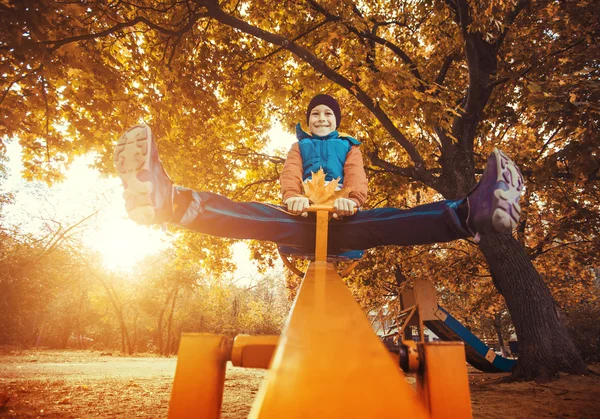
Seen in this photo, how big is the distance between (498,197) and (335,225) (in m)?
0.93

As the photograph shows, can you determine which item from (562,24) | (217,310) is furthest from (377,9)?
(217,310)

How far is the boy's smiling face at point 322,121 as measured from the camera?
9.52 ft

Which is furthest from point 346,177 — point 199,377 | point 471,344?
point 471,344

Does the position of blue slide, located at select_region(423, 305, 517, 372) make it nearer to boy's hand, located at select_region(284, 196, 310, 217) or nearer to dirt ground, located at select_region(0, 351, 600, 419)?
dirt ground, located at select_region(0, 351, 600, 419)

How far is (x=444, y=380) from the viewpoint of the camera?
1066 mm

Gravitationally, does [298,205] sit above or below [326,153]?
below

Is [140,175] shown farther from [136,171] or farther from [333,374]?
[333,374]

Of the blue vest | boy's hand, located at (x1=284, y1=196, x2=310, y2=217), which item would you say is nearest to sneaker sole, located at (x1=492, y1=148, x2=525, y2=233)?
boy's hand, located at (x1=284, y1=196, x2=310, y2=217)

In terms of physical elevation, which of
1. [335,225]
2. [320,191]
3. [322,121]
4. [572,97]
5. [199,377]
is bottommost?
[199,377]

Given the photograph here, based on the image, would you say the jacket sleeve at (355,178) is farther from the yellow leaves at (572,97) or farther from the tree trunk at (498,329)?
the tree trunk at (498,329)

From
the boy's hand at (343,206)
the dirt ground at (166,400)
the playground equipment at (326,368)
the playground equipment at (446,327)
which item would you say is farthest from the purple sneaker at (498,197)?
the playground equipment at (446,327)

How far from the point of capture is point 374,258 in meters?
10.4

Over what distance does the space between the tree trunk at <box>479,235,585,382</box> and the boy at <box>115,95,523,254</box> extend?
187 inches

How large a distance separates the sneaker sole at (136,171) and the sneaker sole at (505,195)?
5.75 ft
